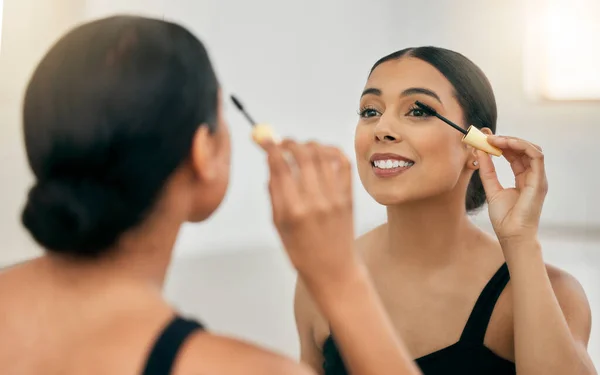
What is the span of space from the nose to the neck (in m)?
0.11

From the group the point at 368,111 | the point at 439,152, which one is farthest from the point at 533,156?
the point at 368,111

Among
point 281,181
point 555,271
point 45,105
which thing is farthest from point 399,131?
point 45,105

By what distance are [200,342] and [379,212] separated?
0.81 m

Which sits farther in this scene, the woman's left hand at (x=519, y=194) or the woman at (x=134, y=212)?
the woman's left hand at (x=519, y=194)

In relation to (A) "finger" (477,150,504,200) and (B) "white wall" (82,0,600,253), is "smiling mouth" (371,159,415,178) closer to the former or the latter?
(A) "finger" (477,150,504,200)

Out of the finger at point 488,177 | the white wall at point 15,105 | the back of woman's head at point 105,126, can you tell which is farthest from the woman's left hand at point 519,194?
the white wall at point 15,105

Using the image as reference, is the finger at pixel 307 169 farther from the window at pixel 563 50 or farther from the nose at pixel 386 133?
the window at pixel 563 50

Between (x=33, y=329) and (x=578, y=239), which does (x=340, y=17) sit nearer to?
(x=578, y=239)

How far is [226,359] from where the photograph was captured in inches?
20.2

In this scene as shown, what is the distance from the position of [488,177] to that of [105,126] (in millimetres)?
600

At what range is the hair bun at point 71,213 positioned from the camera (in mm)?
503

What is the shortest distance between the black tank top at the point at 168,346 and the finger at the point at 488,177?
21.1 inches

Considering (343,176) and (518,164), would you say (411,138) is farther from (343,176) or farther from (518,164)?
(343,176)

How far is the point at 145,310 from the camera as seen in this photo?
1.77 feet
